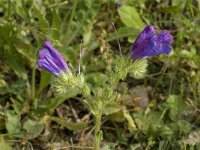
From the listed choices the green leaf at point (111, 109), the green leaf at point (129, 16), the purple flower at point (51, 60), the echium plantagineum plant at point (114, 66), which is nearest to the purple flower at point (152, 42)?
the echium plantagineum plant at point (114, 66)

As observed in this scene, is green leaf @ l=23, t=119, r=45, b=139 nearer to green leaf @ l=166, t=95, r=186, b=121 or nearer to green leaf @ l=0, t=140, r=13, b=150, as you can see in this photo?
green leaf @ l=0, t=140, r=13, b=150

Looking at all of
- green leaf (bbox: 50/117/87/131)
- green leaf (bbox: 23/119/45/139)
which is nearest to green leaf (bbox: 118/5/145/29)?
green leaf (bbox: 50/117/87/131)

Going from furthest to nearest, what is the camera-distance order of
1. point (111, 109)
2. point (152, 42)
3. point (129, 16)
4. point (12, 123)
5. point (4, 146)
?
point (129, 16)
point (111, 109)
point (12, 123)
point (4, 146)
point (152, 42)

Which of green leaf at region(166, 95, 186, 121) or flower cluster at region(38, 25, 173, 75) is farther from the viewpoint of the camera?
green leaf at region(166, 95, 186, 121)

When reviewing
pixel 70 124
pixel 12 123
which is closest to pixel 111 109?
pixel 70 124

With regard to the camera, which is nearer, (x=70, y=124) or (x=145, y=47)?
(x=145, y=47)

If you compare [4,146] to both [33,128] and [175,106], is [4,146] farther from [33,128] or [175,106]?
[175,106]

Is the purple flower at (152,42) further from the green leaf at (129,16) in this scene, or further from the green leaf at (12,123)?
the green leaf at (129,16)
